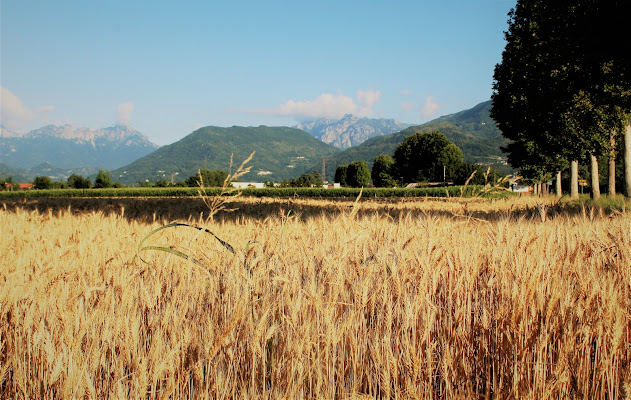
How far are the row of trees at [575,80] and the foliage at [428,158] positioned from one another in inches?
2620

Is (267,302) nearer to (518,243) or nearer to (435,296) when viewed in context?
(435,296)

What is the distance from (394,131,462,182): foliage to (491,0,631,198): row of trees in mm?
66543

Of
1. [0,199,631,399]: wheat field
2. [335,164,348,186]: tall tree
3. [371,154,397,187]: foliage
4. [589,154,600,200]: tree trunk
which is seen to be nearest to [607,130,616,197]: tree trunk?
[589,154,600,200]: tree trunk

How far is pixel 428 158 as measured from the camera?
3664 inches

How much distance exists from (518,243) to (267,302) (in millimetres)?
2179

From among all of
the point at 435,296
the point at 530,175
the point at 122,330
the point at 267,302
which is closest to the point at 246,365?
the point at 267,302

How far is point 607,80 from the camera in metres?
16.3

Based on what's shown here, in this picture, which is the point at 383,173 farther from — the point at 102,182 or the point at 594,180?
the point at 594,180

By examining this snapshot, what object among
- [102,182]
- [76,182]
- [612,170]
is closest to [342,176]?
[102,182]

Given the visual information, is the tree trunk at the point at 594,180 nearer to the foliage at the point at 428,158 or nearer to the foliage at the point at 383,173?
the foliage at the point at 428,158

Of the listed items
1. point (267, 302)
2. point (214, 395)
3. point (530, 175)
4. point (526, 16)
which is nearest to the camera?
point (214, 395)

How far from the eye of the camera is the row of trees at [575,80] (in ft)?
49.2

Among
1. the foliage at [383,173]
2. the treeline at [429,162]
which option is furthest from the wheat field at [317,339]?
the foliage at [383,173]

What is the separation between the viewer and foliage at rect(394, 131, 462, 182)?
9038 centimetres
